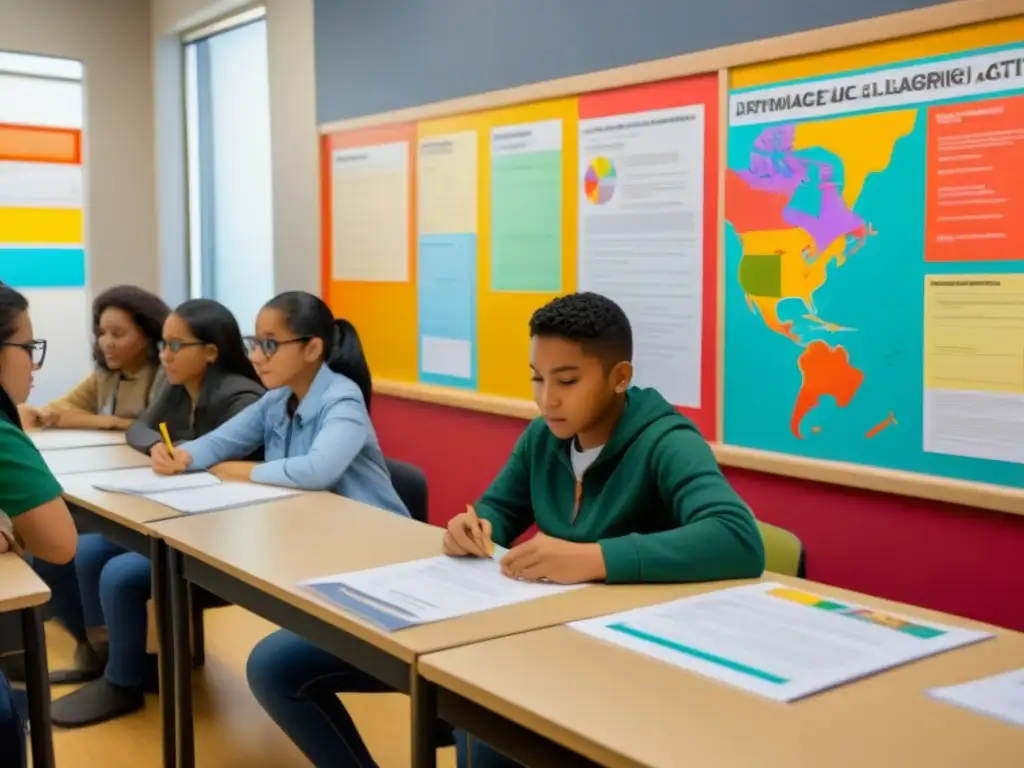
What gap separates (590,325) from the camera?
1.92 metres

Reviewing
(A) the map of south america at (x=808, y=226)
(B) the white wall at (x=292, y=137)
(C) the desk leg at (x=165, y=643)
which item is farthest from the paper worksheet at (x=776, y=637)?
(B) the white wall at (x=292, y=137)

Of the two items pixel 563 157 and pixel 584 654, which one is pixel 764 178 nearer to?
pixel 563 157

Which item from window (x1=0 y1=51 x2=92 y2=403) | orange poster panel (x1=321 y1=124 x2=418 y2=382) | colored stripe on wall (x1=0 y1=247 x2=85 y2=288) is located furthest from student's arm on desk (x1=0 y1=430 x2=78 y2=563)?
colored stripe on wall (x1=0 y1=247 x2=85 y2=288)

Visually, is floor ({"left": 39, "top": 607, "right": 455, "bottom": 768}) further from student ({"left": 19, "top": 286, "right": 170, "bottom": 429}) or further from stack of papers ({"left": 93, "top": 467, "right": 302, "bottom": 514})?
student ({"left": 19, "top": 286, "right": 170, "bottom": 429})

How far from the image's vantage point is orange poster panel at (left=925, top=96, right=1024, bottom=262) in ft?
7.24

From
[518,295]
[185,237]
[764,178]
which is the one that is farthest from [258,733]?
[185,237]

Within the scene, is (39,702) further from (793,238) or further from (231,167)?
(231,167)

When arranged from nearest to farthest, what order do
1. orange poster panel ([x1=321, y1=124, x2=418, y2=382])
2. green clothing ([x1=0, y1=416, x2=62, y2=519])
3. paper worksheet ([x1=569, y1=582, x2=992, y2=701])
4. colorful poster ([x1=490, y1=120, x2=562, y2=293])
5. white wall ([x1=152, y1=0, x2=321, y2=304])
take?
paper worksheet ([x1=569, y1=582, x2=992, y2=701]) → green clothing ([x1=0, y1=416, x2=62, y2=519]) → colorful poster ([x1=490, y1=120, x2=562, y2=293]) → orange poster panel ([x1=321, y1=124, x2=418, y2=382]) → white wall ([x1=152, y1=0, x2=321, y2=304])

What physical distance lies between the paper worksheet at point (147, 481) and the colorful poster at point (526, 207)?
1.16 m

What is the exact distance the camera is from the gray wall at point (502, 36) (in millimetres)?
2676

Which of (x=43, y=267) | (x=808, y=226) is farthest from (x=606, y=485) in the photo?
(x=43, y=267)

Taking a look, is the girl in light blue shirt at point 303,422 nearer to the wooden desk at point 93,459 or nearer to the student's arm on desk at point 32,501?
the wooden desk at point 93,459

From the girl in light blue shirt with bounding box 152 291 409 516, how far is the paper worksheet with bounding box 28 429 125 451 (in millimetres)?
757

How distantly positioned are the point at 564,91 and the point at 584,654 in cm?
216
